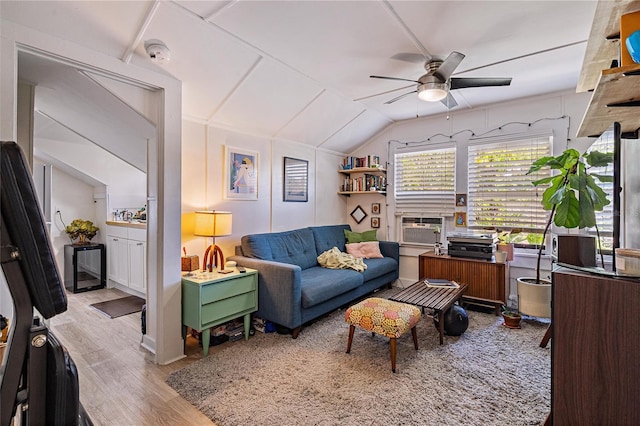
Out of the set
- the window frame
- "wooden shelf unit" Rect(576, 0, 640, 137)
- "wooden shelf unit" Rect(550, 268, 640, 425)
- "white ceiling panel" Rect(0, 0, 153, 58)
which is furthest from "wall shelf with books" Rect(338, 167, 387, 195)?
"wooden shelf unit" Rect(550, 268, 640, 425)

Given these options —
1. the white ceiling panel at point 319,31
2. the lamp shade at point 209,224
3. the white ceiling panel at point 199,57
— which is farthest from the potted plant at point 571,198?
the lamp shade at point 209,224

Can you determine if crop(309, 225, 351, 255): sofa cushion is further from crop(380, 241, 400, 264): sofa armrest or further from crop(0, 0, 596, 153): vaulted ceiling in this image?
crop(0, 0, 596, 153): vaulted ceiling

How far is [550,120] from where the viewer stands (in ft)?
11.6

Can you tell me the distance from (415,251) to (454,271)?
831mm

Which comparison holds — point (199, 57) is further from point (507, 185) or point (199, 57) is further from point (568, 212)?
point (507, 185)

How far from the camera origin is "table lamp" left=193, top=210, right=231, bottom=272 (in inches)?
110

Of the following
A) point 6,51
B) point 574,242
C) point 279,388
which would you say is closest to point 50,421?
point 279,388

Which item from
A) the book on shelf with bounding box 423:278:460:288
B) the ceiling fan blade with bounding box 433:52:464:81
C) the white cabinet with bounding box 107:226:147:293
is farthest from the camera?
the white cabinet with bounding box 107:226:147:293

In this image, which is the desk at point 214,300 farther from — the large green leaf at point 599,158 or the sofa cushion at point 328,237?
the large green leaf at point 599,158

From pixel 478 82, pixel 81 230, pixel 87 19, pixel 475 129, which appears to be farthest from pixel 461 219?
pixel 81 230

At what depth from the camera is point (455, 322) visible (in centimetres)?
280

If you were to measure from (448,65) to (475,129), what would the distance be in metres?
2.03

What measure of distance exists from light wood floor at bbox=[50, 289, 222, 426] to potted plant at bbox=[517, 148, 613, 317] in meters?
3.05

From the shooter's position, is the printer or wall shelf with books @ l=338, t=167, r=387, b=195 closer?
the printer
